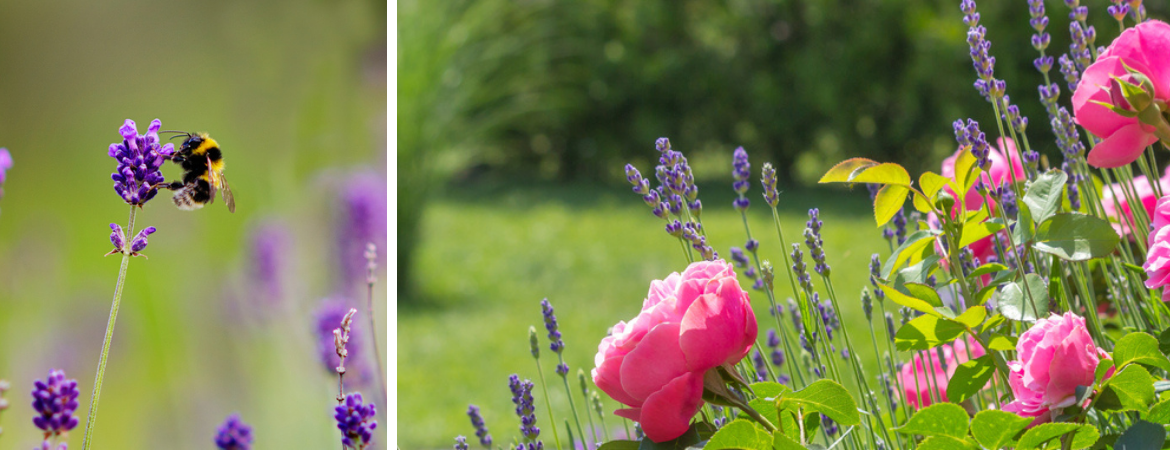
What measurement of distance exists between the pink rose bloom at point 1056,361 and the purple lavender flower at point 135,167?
1.23ft

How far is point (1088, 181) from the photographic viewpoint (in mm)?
557

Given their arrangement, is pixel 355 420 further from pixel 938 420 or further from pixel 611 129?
pixel 611 129

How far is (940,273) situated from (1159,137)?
30 centimetres

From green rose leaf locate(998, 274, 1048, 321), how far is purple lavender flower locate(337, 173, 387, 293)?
2.77 feet

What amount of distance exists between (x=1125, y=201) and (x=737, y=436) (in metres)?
0.44

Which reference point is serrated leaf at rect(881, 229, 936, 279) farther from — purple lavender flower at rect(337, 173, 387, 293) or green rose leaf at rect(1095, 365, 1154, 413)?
purple lavender flower at rect(337, 173, 387, 293)

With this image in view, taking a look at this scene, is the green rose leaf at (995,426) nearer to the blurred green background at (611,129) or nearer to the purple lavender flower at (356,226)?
the purple lavender flower at (356,226)

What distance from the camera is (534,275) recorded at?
12.6ft

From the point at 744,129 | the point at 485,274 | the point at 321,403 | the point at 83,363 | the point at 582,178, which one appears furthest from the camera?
the point at 582,178

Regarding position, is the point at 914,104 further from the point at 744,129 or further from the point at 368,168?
the point at 368,168

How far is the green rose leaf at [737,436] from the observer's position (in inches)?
12.8

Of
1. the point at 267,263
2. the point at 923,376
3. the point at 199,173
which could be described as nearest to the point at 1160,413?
the point at 923,376

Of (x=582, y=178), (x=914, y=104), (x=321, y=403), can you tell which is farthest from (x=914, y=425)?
(x=582, y=178)

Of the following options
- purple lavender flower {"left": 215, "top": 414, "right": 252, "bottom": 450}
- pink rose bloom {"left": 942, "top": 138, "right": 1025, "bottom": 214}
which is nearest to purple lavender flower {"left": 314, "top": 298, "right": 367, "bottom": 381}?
purple lavender flower {"left": 215, "top": 414, "right": 252, "bottom": 450}
